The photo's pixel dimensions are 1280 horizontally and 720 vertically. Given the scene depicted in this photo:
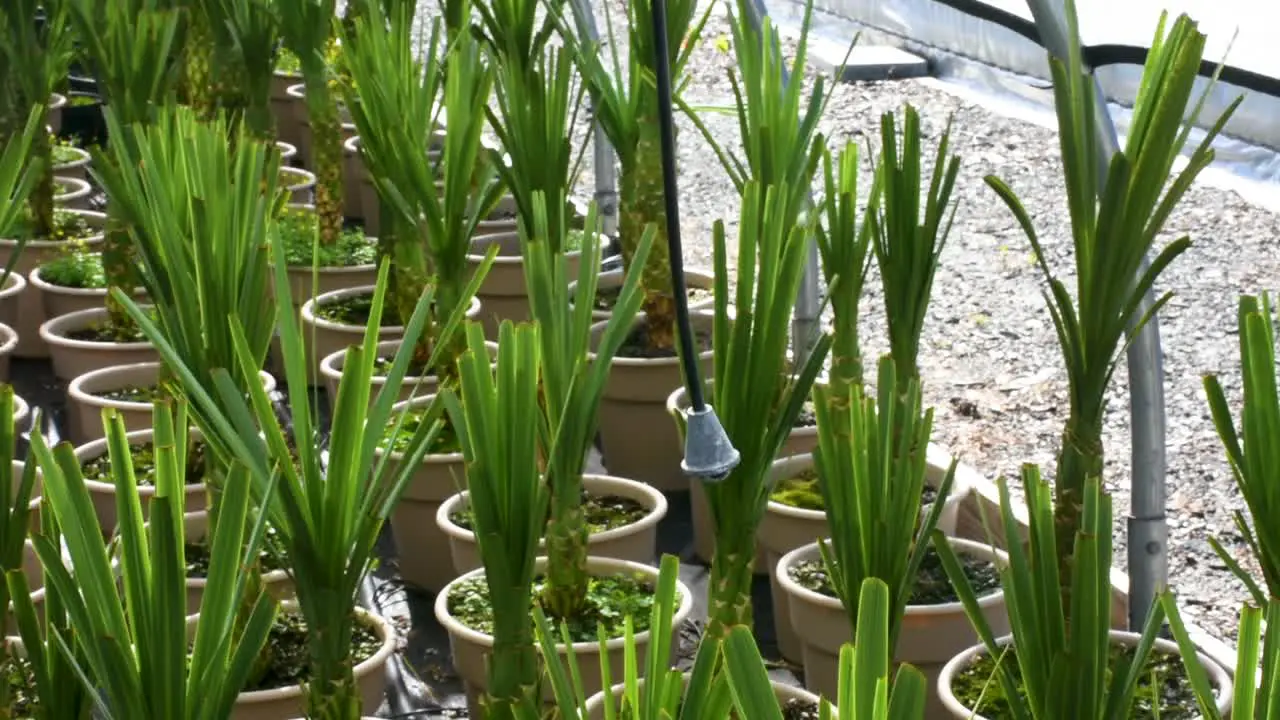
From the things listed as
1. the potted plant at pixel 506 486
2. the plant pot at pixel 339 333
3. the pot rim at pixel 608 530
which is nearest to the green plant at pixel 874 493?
the potted plant at pixel 506 486

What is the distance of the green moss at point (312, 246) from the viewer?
2.97 meters

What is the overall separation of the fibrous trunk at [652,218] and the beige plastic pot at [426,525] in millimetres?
455

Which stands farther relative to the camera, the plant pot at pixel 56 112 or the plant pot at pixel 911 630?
the plant pot at pixel 56 112

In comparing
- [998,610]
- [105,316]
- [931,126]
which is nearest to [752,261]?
[998,610]

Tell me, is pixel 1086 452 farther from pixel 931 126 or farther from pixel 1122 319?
pixel 931 126

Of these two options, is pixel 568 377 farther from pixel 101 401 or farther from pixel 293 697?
pixel 101 401

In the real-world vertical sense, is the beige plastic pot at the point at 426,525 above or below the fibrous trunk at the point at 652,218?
below

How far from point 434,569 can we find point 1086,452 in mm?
897

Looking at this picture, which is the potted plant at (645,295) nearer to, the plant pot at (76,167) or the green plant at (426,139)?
the green plant at (426,139)

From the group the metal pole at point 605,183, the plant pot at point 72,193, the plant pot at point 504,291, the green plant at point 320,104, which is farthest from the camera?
the plant pot at point 72,193

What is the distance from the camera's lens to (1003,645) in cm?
158

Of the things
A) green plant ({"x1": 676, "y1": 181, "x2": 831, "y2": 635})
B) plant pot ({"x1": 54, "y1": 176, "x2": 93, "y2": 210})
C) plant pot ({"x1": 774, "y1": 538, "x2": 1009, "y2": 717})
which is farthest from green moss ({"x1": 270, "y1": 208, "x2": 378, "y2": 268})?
green plant ({"x1": 676, "y1": 181, "x2": 831, "y2": 635})

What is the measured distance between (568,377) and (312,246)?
160cm

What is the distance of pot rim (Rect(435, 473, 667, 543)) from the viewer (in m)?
1.90
